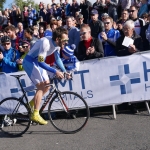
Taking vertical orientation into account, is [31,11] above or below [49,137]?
above

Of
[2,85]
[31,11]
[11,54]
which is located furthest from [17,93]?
[31,11]

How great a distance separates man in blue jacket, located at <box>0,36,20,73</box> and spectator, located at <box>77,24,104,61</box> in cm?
137

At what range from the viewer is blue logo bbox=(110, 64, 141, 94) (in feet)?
20.9

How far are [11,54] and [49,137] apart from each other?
2055mm

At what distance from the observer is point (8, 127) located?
20.4 ft

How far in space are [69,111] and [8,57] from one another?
5.84 feet

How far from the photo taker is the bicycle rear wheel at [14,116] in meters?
5.99

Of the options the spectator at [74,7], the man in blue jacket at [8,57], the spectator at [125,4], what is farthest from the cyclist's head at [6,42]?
the spectator at [74,7]

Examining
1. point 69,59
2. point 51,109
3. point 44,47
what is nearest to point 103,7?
point 69,59

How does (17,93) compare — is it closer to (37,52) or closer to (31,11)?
(37,52)

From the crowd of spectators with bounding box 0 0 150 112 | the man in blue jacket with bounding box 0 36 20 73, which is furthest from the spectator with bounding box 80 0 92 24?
the man in blue jacket with bounding box 0 36 20 73

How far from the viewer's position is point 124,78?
6387mm

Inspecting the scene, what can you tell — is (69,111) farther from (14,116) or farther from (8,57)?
(8,57)

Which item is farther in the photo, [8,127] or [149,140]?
[8,127]
